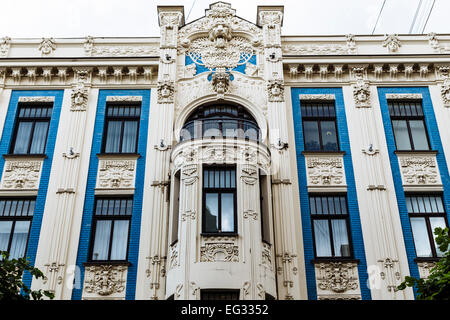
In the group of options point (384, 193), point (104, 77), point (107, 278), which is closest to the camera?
point (107, 278)

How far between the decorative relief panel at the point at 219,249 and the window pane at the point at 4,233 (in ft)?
22.4

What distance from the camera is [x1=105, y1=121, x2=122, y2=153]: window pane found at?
1858cm

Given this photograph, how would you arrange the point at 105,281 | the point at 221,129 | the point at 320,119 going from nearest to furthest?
the point at 105,281 → the point at 221,129 → the point at 320,119

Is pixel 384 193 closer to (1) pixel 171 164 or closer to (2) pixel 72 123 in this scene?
(1) pixel 171 164

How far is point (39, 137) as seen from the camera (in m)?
18.8

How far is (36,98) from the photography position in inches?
768

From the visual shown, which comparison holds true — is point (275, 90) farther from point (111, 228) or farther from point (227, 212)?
point (111, 228)

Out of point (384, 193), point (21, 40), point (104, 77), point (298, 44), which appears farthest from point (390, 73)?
point (21, 40)

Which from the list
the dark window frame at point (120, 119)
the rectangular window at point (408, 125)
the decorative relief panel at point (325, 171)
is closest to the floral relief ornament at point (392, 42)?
the rectangular window at point (408, 125)

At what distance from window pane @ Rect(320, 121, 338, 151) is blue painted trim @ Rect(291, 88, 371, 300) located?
25cm

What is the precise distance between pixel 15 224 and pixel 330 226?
35.0 ft

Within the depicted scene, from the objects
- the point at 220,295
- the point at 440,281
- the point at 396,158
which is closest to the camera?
the point at 440,281

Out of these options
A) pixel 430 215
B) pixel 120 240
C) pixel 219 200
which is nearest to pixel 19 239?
pixel 120 240

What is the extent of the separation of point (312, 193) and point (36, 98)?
11.2m
